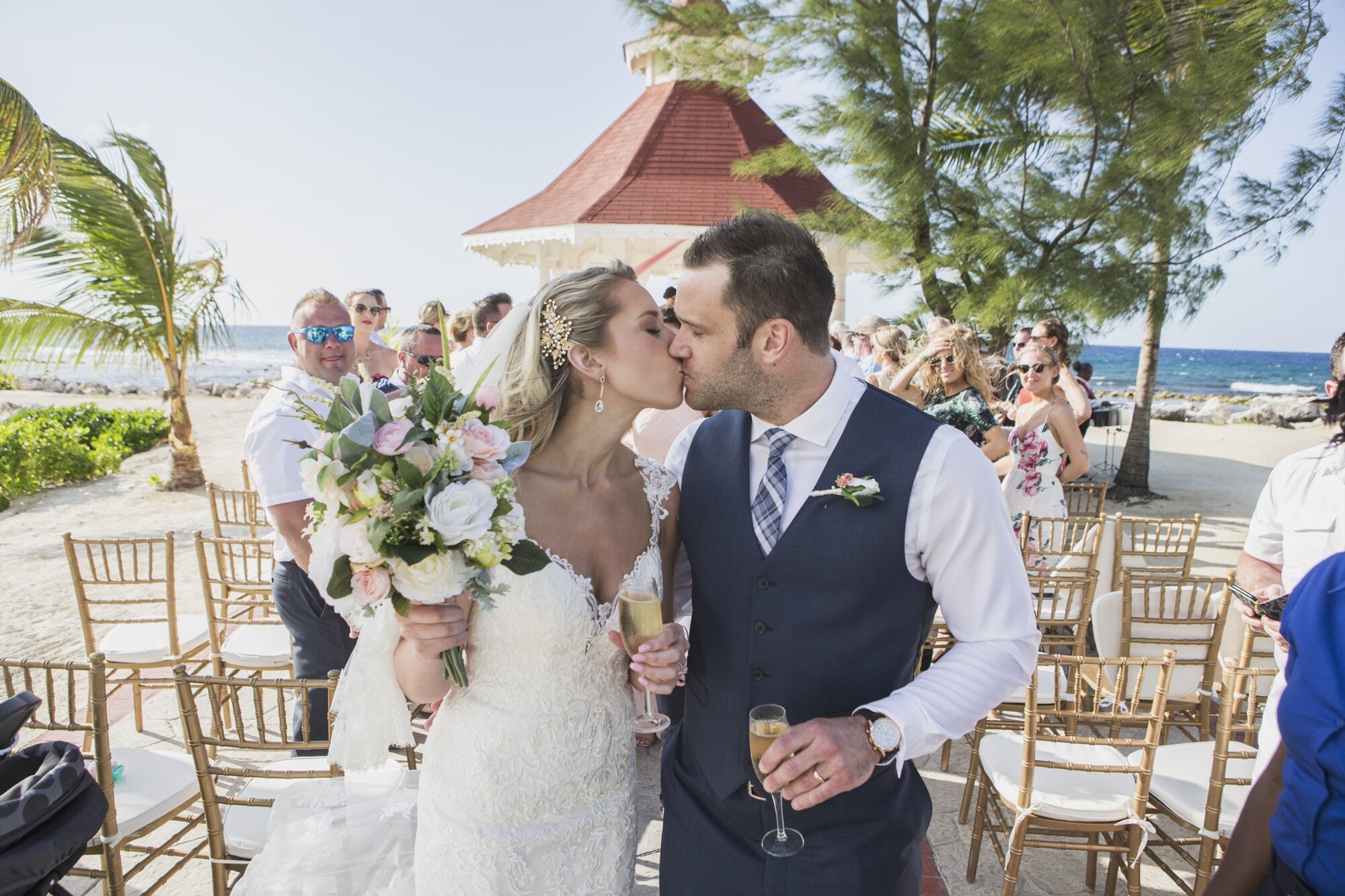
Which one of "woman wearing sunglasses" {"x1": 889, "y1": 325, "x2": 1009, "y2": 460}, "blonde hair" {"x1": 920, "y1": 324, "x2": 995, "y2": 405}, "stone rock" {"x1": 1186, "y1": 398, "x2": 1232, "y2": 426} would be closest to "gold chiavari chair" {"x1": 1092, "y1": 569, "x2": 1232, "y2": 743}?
"woman wearing sunglasses" {"x1": 889, "y1": 325, "x2": 1009, "y2": 460}

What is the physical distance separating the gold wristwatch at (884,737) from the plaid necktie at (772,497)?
1.42 feet

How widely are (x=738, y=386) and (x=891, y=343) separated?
19.6ft

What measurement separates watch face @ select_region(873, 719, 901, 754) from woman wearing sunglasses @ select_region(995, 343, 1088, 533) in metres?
4.58

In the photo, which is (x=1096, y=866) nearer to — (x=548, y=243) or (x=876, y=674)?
(x=876, y=674)

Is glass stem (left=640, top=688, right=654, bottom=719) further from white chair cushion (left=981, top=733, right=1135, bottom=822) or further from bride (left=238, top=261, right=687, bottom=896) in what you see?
white chair cushion (left=981, top=733, right=1135, bottom=822)

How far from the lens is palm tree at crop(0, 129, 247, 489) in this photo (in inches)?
369

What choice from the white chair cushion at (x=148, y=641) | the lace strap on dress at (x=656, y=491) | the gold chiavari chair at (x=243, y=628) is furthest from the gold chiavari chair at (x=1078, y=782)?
the white chair cushion at (x=148, y=641)

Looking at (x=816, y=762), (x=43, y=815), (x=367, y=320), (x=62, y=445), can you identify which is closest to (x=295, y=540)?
(x=43, y=815)

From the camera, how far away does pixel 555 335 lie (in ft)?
7.40

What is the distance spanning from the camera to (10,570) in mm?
7742

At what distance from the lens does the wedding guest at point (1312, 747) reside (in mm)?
1353

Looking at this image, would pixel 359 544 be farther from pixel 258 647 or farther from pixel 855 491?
pixel 258 647

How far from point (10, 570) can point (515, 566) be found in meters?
8.50

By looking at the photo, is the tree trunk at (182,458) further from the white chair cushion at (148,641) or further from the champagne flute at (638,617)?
the champagne flute at (638,617)
